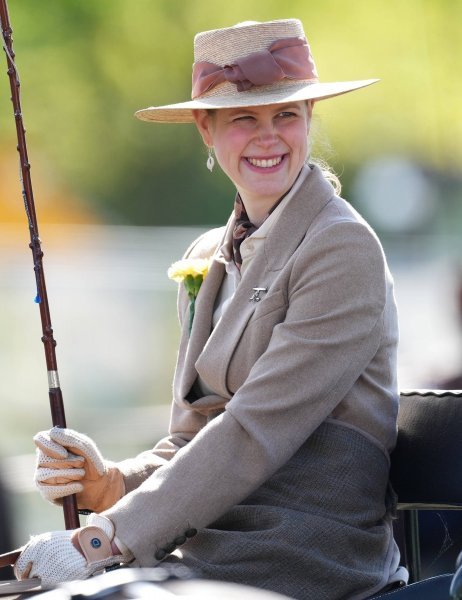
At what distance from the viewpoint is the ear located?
2.74 m

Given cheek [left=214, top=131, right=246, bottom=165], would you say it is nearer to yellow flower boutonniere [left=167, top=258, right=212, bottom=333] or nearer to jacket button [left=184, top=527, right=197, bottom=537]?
yellow flower boutonniere [left=167, top=258, right=212, bottom=333]

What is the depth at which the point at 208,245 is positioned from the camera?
292 centimetres

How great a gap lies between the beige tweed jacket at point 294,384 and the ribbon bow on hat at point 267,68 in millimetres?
228

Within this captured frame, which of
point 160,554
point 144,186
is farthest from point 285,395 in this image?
point 144,186

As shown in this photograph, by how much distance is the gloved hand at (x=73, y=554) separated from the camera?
2.22m

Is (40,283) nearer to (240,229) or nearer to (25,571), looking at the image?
(240,229)

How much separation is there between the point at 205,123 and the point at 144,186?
14.6ft

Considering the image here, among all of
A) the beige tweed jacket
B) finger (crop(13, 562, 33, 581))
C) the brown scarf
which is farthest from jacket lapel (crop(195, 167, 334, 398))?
finger (crop(13, 562, 33, 581))

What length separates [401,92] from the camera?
26.1 feet

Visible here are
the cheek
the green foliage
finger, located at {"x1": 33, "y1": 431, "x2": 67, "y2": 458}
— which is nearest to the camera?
finger, located at {"x1": 33, "y1": 431, "x2": 67, "y2": 458}

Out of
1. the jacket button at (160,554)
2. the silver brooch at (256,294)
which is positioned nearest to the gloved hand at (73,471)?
the jacket button at (160,554)

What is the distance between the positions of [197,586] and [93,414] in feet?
14.4

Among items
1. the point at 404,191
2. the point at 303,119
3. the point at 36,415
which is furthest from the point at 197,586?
the point at 404,191

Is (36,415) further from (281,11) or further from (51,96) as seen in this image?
(281,11)
